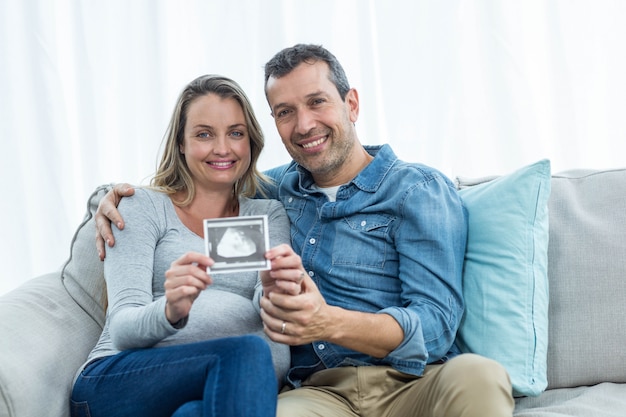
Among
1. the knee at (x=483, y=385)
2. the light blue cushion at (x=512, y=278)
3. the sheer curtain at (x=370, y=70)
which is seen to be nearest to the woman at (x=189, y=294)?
the knee at (x=483, y=385)

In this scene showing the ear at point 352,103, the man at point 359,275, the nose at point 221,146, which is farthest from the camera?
the ear at point 352,103

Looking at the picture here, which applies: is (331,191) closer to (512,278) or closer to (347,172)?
(347,172)

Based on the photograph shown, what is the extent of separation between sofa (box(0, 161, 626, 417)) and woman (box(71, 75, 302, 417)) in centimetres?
13

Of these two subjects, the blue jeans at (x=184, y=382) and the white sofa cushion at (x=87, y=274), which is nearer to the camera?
the blue jeans at (x=184, y=382)

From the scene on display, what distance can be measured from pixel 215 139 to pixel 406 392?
0.83m

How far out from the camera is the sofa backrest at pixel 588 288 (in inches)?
69.3

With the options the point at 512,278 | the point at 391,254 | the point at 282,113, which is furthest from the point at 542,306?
the point at 282,113

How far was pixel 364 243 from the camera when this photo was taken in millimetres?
1797

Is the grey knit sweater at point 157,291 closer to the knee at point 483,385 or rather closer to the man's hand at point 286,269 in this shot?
the man's hand at point 286,269

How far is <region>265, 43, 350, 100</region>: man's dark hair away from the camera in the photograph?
1906mm

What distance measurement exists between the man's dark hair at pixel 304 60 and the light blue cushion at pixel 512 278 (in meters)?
0.51

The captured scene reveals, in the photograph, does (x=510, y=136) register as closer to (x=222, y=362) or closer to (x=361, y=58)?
(x=361, y=58)

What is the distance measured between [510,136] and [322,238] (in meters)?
1.03

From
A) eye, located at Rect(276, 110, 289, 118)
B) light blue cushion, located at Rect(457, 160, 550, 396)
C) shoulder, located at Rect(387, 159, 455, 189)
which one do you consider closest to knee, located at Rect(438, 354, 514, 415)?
light blue cushion, located at Rect(457, 160, 550, 396)
